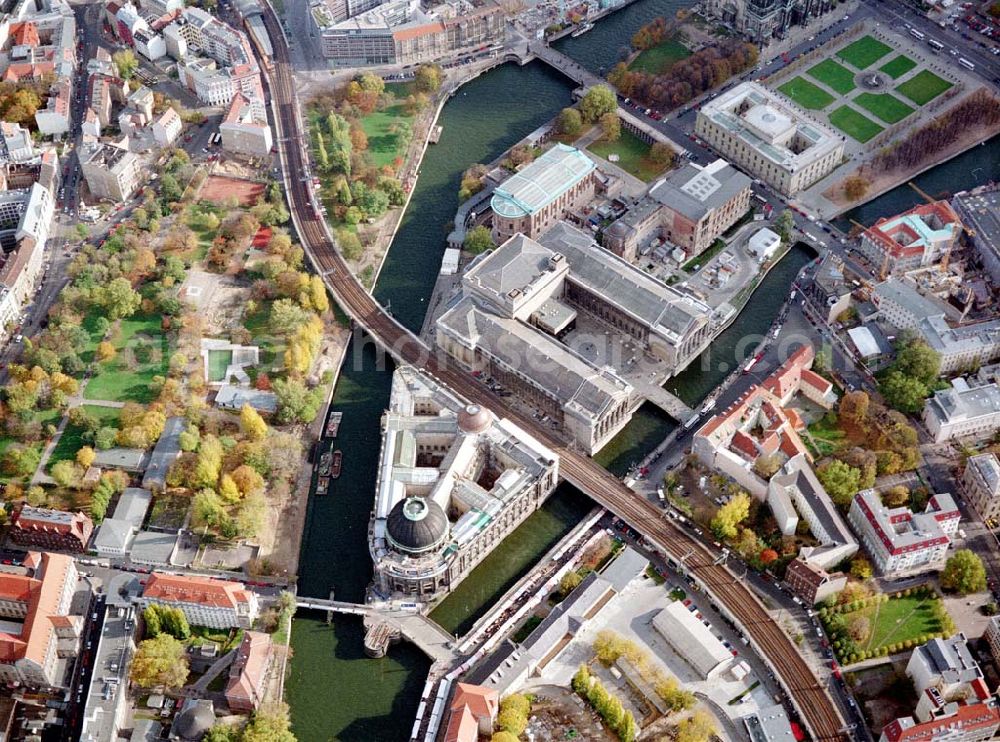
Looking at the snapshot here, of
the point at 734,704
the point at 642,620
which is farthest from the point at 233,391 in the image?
the point at 734,704

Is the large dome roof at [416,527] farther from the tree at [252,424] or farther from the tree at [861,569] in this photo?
the tree at [861,569]

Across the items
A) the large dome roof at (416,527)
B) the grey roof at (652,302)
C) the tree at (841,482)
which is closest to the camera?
the large dome roof at (416,527)

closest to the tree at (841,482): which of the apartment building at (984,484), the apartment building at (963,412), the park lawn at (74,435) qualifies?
the apartment building at (984,484)

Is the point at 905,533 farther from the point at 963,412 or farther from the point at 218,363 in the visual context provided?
the point at 218,363

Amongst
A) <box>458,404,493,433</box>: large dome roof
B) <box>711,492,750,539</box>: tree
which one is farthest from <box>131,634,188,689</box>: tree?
<box>711,492,750,539</box>: tree

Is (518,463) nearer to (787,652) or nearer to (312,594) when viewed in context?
(312,594)

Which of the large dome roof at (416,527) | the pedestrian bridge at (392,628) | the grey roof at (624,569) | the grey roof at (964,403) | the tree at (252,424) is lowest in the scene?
the pedestrian bridge at (392,628)
